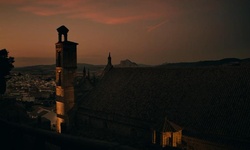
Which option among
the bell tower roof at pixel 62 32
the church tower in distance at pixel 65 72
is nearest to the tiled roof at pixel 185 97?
the church tower in distance at pixel 65 72

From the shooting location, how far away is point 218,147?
25531 millimetres

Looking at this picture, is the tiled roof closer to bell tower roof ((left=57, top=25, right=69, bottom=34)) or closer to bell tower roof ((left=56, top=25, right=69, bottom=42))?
bell tower roof ((left=56, top=25, right=69, bottom=42))

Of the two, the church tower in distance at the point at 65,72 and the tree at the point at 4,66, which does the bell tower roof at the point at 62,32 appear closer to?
the church tower in distance at the point at 65,72

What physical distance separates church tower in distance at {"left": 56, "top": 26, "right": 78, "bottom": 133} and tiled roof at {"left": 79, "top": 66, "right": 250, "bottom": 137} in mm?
3610

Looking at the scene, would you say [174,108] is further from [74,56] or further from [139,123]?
[74,56]

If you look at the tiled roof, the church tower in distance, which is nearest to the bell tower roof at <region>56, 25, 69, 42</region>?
the church tower in distance

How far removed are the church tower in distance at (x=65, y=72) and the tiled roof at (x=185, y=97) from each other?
361 cm

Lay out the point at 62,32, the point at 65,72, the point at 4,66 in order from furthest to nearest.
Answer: the point at 4,66, the point at 62,32, the point at 65,72

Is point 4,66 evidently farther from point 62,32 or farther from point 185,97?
point 185,97

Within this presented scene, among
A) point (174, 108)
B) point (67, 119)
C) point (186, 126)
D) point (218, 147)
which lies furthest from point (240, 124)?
point (67, 119)

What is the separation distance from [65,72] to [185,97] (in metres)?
22.7

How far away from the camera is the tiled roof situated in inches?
1052

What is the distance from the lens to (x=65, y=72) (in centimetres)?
4466

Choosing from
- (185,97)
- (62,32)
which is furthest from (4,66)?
(185,97)
